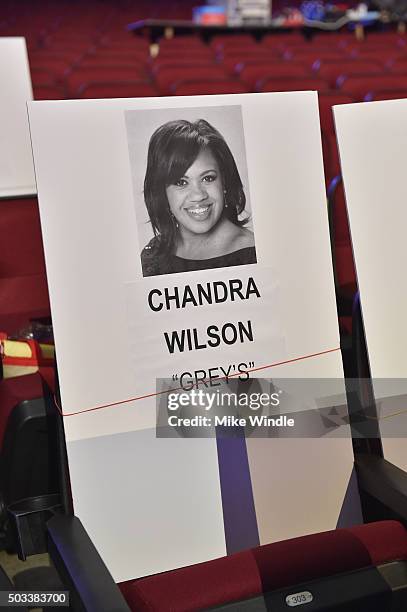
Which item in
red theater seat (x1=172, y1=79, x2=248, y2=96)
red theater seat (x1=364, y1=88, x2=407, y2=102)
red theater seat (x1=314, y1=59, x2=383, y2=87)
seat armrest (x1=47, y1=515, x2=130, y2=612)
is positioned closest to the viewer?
seat armrest (x1=47, y1=515, x2=130, y2=612)

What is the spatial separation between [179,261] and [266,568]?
0.41 m

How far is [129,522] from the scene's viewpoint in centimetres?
97

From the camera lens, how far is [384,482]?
1.02 m

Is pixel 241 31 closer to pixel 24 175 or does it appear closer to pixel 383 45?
pixel 383 45

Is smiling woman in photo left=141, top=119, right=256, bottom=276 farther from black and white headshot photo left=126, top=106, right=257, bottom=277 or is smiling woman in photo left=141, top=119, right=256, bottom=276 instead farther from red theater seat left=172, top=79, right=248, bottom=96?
red theater seat left=172, top=79, right=248, bottom=96

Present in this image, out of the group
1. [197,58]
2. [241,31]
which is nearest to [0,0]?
[241,31]

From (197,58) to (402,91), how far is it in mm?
2092

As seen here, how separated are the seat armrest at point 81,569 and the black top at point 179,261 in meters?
0.34

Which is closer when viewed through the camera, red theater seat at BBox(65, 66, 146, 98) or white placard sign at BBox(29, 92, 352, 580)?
white placard sign at BBox(29, 92, 352, 580)

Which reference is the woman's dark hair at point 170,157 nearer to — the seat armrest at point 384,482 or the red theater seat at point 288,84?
the seat armrest at point 384,482

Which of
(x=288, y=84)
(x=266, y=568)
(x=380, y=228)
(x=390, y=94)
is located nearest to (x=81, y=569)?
(x=266, y=568)

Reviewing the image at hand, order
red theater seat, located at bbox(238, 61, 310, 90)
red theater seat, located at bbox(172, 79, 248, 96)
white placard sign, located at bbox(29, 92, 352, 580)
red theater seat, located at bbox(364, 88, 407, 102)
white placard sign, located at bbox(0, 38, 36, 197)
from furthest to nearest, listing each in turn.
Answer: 1. red theater seat, located at bbox(238, 61, 310, 90)
2. red theater seat, located at bbox(172, 79, 248, 96)
3. red theater seat, located at bbox(364, 88, 407, 102)
4. white placard sign, located at bbox(0, 38, 36, 197)
5. white placard sign, located at bbox(29, 92, 352, 580)

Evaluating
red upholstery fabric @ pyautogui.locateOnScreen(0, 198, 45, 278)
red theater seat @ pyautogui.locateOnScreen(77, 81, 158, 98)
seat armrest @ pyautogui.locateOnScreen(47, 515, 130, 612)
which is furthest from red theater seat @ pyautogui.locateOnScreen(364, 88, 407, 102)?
seat armrest @ pyautogui.locateOnScreen(47, 515, 130, 612)

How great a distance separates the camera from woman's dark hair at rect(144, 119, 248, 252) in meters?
0.98
